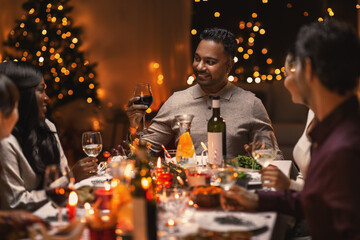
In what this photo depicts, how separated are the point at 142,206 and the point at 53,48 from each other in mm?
4658

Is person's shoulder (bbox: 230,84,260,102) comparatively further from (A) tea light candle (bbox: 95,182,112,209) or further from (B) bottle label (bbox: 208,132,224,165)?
(A) tea light candle (bbox: 95,182,112,209)

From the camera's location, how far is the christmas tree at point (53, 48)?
537 centimetres

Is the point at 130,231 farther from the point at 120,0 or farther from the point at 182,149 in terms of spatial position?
the point at 120,0

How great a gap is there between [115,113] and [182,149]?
4.58m

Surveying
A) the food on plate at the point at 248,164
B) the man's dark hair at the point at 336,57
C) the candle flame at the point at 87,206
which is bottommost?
the food on plate at the point at 248,164

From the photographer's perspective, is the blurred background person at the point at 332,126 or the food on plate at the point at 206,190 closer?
the blurred background person at the point at 332,126

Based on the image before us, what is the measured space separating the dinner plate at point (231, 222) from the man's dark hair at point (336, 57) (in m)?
0.49

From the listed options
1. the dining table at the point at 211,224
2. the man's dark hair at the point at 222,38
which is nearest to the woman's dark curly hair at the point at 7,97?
the dining table at the point at 211,224

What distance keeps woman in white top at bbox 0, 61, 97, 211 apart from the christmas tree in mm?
3052

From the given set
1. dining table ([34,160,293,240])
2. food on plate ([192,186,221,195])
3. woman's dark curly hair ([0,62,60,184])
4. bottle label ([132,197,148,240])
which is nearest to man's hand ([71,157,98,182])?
woman's dark curly hair ([0,62,60,184])

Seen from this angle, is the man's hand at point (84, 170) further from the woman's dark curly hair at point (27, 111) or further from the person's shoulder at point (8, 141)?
the person's shoulder at point (8, 141)

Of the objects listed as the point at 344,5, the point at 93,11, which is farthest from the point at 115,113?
the point at 344,5

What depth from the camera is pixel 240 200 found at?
5.27 feet

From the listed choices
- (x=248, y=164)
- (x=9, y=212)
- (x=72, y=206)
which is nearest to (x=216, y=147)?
(x=248, y=164)
